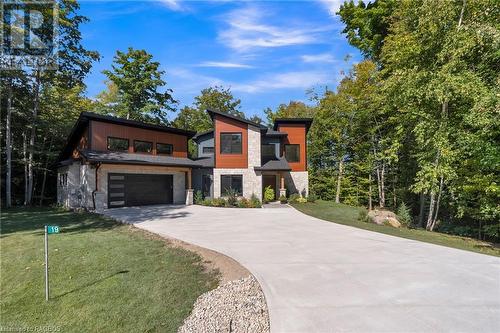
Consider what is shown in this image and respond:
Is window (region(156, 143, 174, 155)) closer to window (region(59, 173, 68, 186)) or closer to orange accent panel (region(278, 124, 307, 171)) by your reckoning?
window (region(59, 173, 68, 186))

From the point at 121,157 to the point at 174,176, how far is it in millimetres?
3974

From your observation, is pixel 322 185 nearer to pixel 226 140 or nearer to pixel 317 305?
pixel 226 140

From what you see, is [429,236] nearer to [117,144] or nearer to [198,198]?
[198,198]

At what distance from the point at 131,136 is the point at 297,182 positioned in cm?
1298

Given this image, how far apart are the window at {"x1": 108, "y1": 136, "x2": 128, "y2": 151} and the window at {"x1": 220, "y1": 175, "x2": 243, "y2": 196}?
6.81 m

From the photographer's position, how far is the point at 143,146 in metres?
18.7

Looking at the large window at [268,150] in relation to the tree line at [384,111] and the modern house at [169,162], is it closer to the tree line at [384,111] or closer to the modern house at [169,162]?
the modern house at [169,162]

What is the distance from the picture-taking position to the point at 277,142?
22.3 m

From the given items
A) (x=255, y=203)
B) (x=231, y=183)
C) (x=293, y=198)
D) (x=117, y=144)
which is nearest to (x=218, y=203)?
(x=231, y=183)

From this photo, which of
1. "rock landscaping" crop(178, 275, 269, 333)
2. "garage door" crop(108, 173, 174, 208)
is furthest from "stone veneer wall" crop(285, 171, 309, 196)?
"rock landscaping" crop(178, 275, 269, 333)

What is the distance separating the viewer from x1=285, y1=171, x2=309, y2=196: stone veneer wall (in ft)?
72.3

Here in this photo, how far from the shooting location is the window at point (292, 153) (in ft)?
73.9

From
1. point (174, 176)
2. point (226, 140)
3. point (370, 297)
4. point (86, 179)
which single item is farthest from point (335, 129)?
point (370, 297)

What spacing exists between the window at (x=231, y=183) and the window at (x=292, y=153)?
512cm
